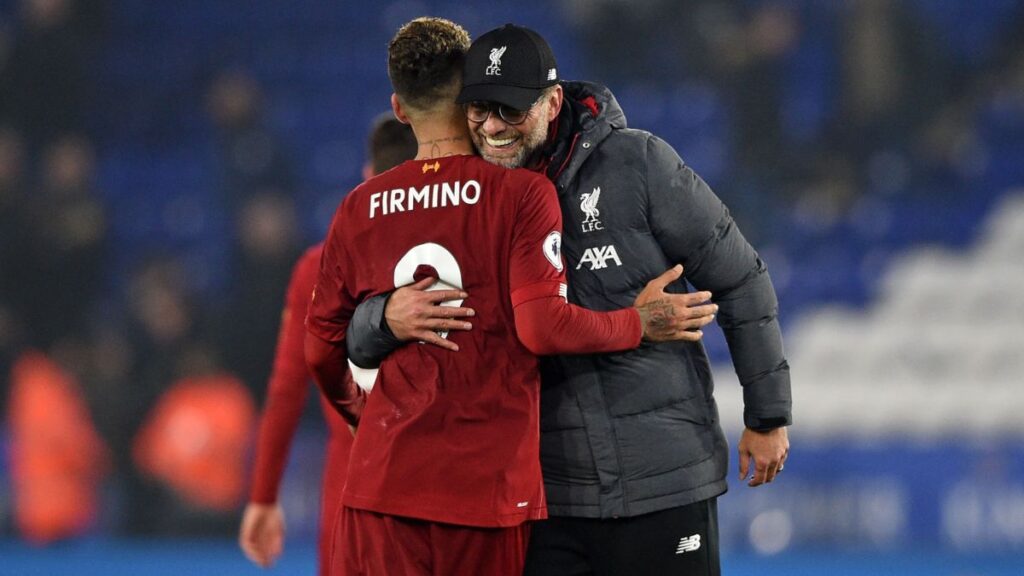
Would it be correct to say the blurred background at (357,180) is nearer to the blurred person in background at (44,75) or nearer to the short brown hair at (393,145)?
the blurred person in background at (44,75)

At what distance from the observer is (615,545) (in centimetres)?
300

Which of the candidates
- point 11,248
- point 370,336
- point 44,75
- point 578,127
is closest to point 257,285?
point 11,248

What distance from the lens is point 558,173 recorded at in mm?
3004

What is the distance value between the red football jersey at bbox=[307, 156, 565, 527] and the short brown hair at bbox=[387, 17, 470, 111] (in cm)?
14

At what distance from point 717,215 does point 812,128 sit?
22.5 feet

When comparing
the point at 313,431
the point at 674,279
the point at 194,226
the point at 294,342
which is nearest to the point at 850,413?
the point at 313,431

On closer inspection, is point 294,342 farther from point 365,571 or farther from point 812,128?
point 812,128

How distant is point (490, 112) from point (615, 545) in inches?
38.6

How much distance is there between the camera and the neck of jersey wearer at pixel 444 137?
2844 mm

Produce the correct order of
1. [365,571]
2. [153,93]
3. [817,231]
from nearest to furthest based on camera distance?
1. [365,571]
2. [817,231]
3. [153,93]

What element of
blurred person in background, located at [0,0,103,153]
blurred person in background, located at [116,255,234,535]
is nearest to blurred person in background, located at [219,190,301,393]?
blurred person in background, located at [116,255,234,535]

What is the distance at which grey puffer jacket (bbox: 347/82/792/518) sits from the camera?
2.99 meters

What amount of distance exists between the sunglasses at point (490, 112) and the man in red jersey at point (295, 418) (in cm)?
108

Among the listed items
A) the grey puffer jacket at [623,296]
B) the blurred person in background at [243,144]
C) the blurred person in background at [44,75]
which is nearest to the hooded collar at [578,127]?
the grey puffer jacket at [623,296]
